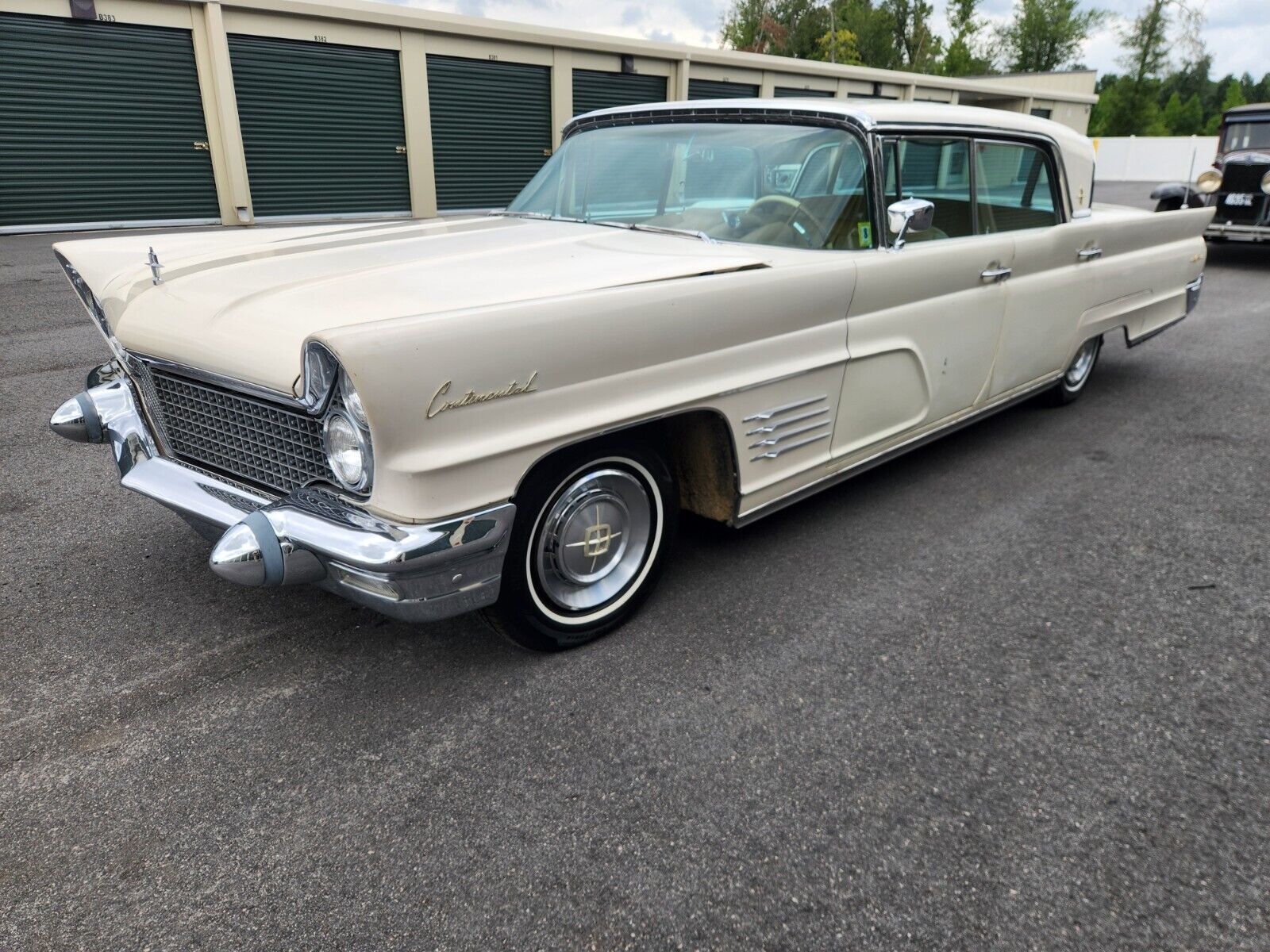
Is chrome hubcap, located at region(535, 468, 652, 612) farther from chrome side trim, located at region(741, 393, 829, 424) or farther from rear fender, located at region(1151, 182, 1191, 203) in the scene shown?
rear fender, located at region(1151, 182, 1191, 203)

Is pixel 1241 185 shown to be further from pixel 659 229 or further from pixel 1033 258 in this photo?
pixel 659 229

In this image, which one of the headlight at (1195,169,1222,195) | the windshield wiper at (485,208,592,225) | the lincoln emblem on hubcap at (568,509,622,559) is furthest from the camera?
the headlight at (1195,169,1222,195)

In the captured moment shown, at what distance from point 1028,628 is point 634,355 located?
1567 mm

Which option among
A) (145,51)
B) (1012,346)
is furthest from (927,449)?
(145,51)

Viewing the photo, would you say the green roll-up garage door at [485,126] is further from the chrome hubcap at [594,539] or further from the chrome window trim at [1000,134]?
the chrome hubcap at [594,539]

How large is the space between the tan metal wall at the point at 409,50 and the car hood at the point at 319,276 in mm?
8616

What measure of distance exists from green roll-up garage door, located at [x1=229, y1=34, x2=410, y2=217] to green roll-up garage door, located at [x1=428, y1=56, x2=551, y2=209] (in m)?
0.75

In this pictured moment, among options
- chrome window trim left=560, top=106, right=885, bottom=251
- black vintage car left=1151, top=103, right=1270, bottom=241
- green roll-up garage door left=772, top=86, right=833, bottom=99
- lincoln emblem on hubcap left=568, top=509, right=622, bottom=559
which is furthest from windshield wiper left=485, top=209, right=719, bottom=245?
A: green roll-up garage door left=772, top=86, right=833, bottom=99

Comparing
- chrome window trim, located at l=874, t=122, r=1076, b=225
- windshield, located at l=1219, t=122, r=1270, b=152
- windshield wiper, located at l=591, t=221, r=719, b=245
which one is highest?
windshield, located at l=1219, t=122, r=1270, b=152

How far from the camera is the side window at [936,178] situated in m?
3.35

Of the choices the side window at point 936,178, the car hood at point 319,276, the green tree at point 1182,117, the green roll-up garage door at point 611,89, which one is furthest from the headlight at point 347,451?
the green tree at point 1182,117

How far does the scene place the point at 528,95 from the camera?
599 inches

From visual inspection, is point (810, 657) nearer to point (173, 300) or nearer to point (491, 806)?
point (491, 806)

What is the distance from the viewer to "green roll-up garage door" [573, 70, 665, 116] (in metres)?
15.8
